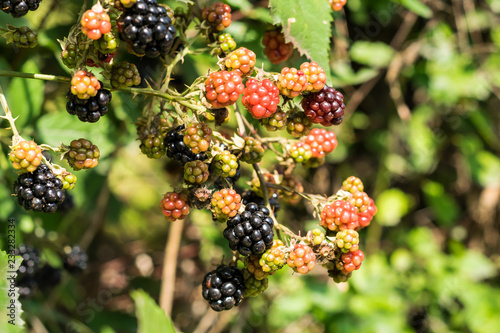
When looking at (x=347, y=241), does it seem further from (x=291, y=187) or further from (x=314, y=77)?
(x=314, y=77)

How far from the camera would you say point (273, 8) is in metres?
1.55

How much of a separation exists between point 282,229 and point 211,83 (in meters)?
0.52

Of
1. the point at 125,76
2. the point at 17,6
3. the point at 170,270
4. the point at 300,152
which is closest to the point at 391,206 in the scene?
the point at 170,270

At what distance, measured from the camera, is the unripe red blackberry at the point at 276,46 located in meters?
1.79

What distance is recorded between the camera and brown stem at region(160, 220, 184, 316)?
2.66 meters

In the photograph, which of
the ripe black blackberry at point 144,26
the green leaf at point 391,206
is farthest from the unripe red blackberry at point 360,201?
the green leaf at point 391,206

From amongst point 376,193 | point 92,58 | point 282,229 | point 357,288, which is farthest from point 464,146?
point 92,58

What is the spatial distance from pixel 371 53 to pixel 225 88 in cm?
224

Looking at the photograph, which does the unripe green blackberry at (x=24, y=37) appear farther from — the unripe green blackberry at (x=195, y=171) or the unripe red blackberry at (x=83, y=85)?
the unripe green blackberry at (x=195, y=171)

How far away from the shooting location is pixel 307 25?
161cm

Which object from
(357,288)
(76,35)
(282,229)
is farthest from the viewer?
(357,288)

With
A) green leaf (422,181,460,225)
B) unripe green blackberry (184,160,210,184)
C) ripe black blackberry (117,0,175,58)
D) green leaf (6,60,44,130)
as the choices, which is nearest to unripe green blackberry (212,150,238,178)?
unripe green blackberry (184,160,210,184)

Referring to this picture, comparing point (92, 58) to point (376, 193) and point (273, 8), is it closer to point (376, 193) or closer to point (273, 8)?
→ point (273, 8)

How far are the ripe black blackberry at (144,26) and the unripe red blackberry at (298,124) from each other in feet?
1.53
